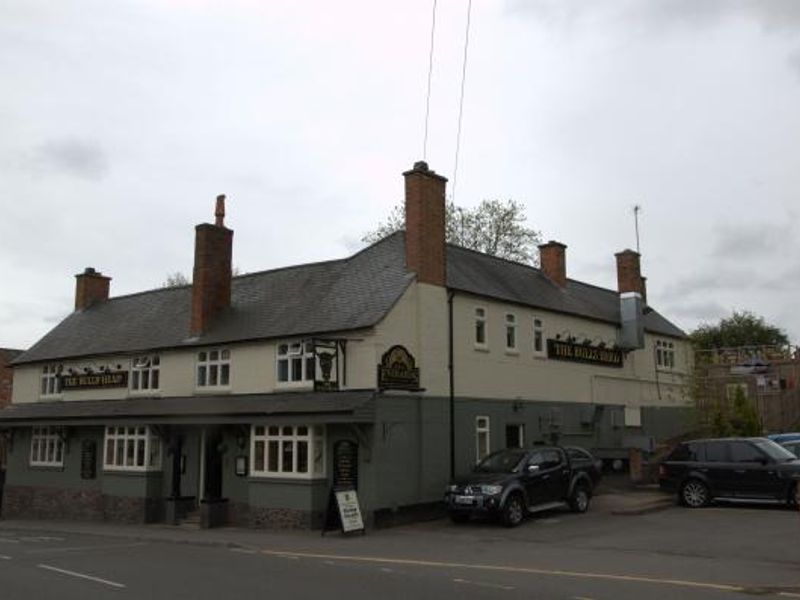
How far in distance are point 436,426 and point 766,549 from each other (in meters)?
9.31

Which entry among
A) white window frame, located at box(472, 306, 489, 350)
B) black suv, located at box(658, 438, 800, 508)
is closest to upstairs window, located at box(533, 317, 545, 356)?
white window frame, located at box(472, 306, 489, 350)

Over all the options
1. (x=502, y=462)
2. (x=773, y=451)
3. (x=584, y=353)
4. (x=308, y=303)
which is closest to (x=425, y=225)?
(x=308, y=303)

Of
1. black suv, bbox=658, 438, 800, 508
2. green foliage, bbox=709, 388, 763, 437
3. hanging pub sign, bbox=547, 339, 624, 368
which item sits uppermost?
hanging pub sign, bbox=547, 339, 624, 368

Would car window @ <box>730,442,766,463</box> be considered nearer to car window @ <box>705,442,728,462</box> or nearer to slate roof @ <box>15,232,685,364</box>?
car window @ <box>705,442,728,462</box>

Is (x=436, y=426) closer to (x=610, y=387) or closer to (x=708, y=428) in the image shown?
(x=610, y=387)

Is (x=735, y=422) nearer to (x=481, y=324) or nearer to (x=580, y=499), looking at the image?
(x=580, y=499)

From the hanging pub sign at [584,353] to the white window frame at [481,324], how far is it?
130 inches

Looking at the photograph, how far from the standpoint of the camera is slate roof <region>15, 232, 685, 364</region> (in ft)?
74.2

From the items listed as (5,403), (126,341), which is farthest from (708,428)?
(5,403)

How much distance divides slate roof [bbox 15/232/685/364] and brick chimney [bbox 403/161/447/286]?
0.62 meters

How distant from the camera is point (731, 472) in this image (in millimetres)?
21281

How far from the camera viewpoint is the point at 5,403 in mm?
47125

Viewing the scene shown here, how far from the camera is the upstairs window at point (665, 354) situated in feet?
109

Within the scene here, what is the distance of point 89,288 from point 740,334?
66717 millimetres
